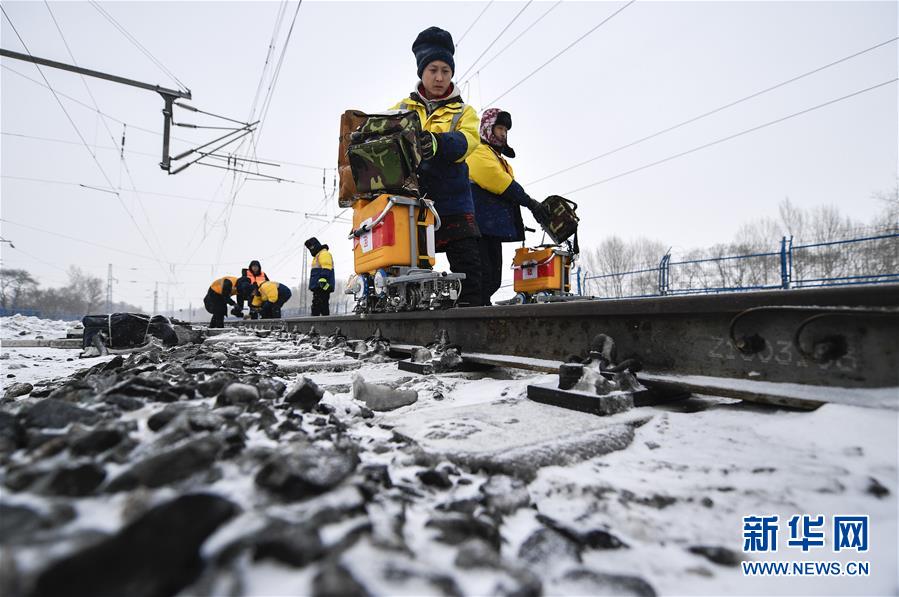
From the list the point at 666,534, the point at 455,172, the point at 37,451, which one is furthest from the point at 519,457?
the point at 455,172

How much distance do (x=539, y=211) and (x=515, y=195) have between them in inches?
28.6

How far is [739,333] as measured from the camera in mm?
1618

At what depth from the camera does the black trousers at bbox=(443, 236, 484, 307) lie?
4.66m

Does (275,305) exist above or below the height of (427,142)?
below

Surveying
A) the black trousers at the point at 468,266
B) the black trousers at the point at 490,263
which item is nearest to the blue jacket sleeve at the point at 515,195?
the black trousers at the point at 490,263

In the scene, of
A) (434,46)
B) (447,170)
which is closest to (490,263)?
Answer: (447,170)

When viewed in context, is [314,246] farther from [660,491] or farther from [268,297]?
[660,491]

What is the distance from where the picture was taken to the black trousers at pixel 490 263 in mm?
→ 5531

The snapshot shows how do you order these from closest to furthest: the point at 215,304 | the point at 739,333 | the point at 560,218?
the point at 739,333 → the point at 560,218 → the point at 215,304

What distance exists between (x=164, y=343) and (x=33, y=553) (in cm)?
649

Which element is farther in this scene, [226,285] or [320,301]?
[226,285]

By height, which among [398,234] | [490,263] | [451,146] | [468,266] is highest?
[451,146]

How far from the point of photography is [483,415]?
1606 mm

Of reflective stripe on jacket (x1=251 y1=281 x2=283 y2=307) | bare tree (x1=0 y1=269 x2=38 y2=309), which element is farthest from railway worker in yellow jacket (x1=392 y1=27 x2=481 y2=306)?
bare tree (x1=0 y1=269 x2=38 y2=309)
